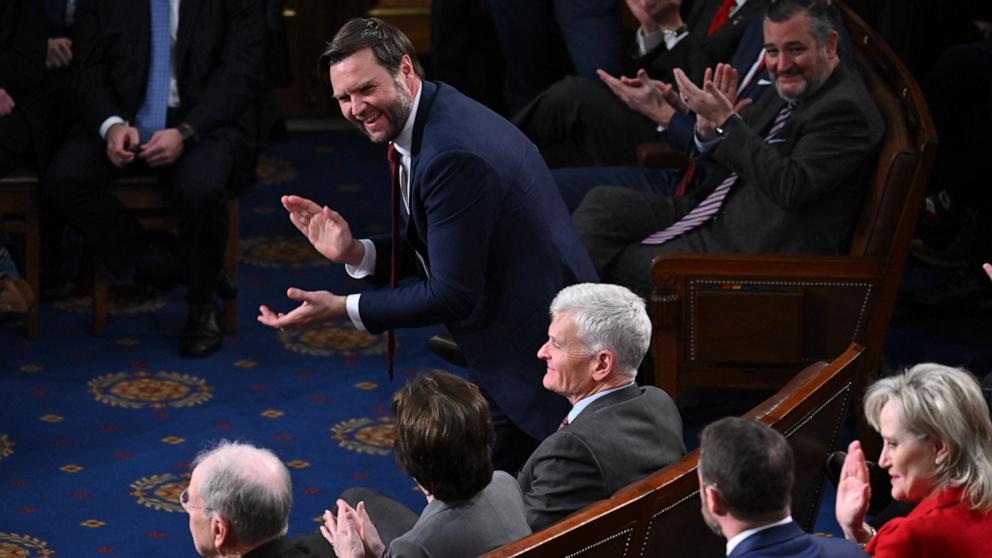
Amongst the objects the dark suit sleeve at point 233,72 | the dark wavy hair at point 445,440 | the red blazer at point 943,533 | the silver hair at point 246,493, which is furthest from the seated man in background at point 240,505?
the dark suit sleeve at point 233,72

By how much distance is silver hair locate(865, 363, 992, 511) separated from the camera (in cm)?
266

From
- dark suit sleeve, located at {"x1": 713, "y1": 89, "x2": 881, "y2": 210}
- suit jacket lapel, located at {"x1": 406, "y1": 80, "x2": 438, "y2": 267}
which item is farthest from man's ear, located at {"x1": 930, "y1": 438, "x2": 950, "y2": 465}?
dark suit sleeve, located at {"x1": 713, "y1": 89, "x2": 881, "y2": 210}

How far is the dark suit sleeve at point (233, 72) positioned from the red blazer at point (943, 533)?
321 centimetres

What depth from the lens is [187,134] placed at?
5.20 metres

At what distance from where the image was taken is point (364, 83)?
3.23 m

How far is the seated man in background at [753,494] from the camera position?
2277 millimetres

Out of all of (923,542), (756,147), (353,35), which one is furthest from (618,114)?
(923,542)

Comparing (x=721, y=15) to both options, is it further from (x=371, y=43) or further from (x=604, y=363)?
(x=604, y=363)

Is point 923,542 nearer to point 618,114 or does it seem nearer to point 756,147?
point 756,147

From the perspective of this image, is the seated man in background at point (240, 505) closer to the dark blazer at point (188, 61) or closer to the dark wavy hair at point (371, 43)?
the dark wavy hair at point (371, 43)

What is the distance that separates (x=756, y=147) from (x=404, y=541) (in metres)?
2.05

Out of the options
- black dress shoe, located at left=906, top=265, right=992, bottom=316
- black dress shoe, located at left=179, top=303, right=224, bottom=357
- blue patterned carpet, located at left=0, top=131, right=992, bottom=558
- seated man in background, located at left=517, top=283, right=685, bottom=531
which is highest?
seated man in background, located at left=517, top=283, right=685, bottom=531

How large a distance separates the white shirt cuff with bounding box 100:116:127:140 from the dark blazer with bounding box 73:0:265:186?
20 millimetres

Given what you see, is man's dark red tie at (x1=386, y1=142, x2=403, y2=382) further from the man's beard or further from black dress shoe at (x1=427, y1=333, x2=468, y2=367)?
black dress shoe at (x1=427, y1=333, x2=468, y2=367)
